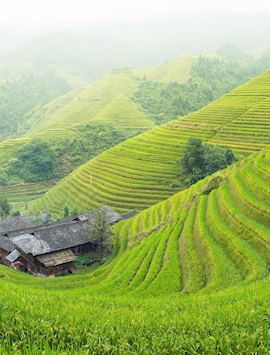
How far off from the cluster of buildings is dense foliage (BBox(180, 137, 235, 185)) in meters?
16.3

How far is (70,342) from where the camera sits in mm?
6746

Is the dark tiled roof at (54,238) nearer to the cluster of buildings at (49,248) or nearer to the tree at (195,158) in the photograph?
the cluster of buildings at (49,248)

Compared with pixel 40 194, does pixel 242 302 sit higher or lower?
higher

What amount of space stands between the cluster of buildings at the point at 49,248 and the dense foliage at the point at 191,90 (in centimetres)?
7619

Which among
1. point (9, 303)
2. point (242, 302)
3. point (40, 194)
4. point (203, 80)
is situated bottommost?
point (40, 194)

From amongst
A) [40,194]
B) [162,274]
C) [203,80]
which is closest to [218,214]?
[162,274]

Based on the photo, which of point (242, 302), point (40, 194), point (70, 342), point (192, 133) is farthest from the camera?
point (40, 194)

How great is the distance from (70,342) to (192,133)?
51.4 metres

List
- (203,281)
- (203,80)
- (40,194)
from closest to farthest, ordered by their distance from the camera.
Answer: (203,281)
(40,194)
(203,80)

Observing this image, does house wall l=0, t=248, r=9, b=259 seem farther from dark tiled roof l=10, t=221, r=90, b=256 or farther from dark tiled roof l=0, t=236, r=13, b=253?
dark tiled roof l=10, t=221, r=90, b=256

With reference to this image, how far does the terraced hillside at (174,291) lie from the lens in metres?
6.68

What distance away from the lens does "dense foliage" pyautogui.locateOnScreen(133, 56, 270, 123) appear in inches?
4319

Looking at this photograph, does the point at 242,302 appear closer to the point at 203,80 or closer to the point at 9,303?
the point at 9,303

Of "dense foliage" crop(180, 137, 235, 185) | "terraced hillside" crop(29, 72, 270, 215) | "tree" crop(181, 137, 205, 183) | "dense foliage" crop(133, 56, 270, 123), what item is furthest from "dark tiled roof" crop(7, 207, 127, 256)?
"dense foliage" crop(133, 56, 270, 123)
